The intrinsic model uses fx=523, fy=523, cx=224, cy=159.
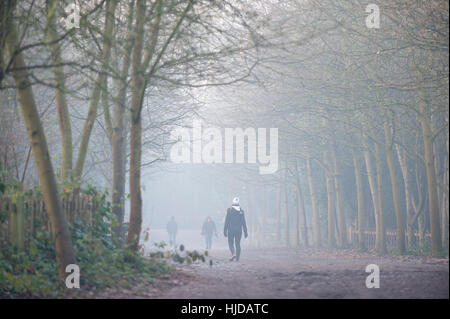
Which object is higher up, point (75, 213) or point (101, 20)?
point (101, 20)

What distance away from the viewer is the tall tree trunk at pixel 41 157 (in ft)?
26.6

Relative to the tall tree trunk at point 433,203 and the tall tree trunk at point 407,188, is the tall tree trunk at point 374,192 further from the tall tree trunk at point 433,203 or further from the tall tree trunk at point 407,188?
the tall tree trunk at point 433,203

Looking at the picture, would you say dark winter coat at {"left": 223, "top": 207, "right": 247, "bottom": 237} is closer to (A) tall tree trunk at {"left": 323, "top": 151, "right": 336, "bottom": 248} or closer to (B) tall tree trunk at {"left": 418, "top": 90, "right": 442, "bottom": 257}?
(B) tall tree trunk at {"left": 418, "top": 90, "right": 442, "bottom": 257}

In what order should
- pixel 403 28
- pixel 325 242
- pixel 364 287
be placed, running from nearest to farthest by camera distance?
pixel 364 287 → pixel 403 28 → pixel 325 242

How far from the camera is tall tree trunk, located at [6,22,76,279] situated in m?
8.11

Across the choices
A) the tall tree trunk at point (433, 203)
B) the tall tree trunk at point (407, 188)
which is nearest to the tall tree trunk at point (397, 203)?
the tall tree trunk at point (407, 188)

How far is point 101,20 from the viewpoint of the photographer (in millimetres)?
13578

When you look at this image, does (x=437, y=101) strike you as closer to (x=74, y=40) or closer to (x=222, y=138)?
(x=74, y=40)

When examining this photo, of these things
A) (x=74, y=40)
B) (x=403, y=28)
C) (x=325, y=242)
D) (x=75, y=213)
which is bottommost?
(x=325, y=242)

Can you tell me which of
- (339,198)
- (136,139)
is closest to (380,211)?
(339,198)

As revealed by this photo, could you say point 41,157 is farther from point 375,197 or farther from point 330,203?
point 330,203
